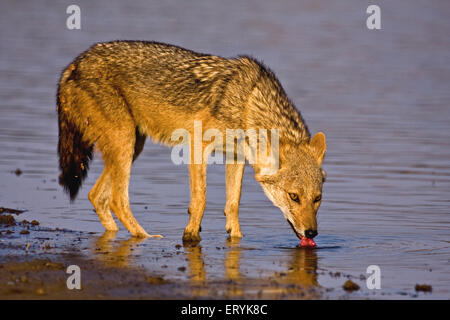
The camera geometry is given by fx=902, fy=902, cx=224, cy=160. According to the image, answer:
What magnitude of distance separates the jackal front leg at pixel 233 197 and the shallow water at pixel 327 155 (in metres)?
0.16

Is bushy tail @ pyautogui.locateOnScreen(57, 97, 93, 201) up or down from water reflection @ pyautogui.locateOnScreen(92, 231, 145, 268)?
up

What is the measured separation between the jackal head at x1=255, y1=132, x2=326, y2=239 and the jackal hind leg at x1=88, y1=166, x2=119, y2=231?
174 cm

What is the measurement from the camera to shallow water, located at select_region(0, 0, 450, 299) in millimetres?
8320

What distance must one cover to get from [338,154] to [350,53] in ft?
37.7

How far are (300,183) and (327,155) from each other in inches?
200

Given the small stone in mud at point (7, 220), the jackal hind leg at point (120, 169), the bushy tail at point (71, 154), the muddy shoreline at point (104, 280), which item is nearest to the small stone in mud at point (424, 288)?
the muddy shoreline at point (104, 280)

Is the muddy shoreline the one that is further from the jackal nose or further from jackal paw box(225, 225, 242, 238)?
the jackal nose

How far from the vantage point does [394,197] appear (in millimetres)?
11391

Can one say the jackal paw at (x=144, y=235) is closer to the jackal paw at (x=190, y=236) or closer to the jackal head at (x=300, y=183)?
the jackal paw at (x=190, y=236)

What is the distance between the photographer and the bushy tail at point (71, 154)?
31.9 ft

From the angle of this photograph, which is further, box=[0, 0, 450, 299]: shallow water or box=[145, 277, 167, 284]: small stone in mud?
box=[0, 0, 450, 299]: shallow water

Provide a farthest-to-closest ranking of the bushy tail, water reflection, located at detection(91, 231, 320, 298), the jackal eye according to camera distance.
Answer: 1. the bushy tail
2. the jackal eye
3. water reflection, located at detection(91, 231, 320, 298)

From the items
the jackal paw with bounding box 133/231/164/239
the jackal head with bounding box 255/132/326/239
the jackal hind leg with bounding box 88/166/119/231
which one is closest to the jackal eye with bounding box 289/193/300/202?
the jackal head with bounding box 255/132/326/239
